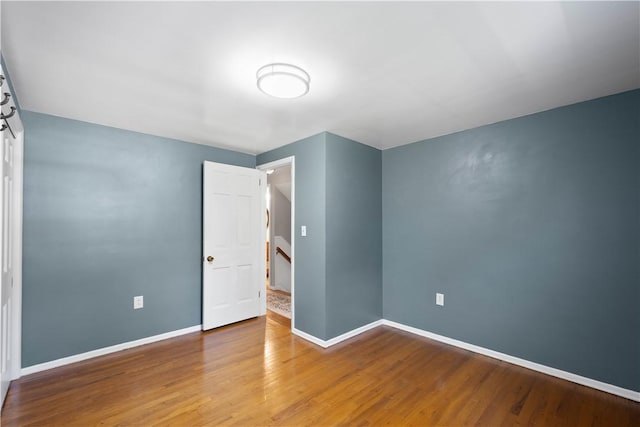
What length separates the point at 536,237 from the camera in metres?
2.61

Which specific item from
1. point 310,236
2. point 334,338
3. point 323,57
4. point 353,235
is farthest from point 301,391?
point 323,57

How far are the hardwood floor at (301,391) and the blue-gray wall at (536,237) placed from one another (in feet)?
1.08

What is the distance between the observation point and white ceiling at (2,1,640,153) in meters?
1.39

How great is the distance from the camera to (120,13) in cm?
138

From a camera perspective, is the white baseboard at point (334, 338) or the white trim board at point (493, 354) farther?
the white baseboard at point (334, 338)

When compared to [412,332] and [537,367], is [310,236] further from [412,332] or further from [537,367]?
[537,367]

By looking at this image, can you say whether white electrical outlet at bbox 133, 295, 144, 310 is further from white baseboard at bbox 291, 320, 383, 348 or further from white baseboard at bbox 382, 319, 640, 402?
white baseboard at bbox 382, 319, 640, 402

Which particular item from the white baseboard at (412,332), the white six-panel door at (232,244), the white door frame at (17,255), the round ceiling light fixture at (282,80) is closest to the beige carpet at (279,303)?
the white six-panel door at (232,244)

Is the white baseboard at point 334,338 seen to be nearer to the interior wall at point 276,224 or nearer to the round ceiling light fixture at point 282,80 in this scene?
the round ceiling light fixture at point 282,80

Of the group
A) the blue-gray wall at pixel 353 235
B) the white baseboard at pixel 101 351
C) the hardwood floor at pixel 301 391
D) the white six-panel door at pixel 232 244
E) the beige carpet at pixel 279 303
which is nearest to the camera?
the hardwood floor at pixel 301 391

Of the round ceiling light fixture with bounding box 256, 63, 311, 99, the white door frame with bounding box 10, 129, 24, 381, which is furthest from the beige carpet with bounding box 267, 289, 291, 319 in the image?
the round ceiling light fixture with bounding box 256, 63, 311, 99

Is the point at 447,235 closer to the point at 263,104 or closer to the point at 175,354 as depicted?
the point at 263,104

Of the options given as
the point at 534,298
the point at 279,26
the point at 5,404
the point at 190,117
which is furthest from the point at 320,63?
the point at 5,404

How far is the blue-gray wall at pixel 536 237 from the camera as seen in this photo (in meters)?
2.22
